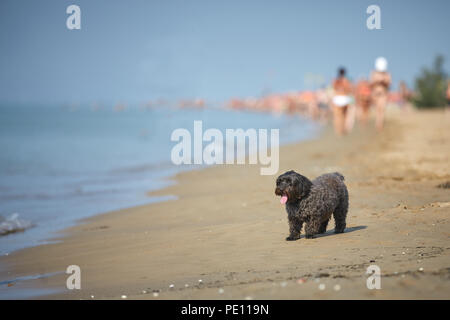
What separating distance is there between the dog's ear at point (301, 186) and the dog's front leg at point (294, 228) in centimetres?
34

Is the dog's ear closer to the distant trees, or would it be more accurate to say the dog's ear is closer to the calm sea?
the calm sea

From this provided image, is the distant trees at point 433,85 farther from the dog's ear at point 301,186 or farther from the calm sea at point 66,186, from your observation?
the dog's ear at point 301,186

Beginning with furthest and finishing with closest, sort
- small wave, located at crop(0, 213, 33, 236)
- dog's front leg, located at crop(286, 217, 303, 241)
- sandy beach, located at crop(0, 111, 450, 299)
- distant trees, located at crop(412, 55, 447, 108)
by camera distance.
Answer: distant trees, located at crop(412, 55, 447, 108), small wave, located at crop(0, 213, 33, 236), dog's front leg, located at crop(286, 217, 303, 241), sandy beach, located at crop(0, 111, 450, 299)

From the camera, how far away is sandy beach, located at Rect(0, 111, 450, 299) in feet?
18.1

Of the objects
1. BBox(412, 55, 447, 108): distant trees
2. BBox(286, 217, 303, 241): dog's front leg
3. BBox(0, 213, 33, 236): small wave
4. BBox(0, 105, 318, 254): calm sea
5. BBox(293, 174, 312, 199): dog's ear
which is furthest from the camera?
BBox(412, 55, 447, 108): distant trees

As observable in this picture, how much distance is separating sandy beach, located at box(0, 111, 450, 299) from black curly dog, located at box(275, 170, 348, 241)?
0.21 metres

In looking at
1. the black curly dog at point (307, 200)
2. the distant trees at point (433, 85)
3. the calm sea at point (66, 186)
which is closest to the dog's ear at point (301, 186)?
the black curly dog at point (307, 200)

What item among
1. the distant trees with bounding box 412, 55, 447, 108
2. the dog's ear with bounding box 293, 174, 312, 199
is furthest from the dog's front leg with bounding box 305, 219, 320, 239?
the distant trees with bounding box 412, 55, 447, 108

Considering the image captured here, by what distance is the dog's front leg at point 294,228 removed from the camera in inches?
302

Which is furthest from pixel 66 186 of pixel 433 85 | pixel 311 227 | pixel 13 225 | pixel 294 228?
pixel 433 85

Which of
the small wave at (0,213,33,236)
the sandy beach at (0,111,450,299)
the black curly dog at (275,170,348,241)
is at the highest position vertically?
the black curly dog at (275,170,348,241)
